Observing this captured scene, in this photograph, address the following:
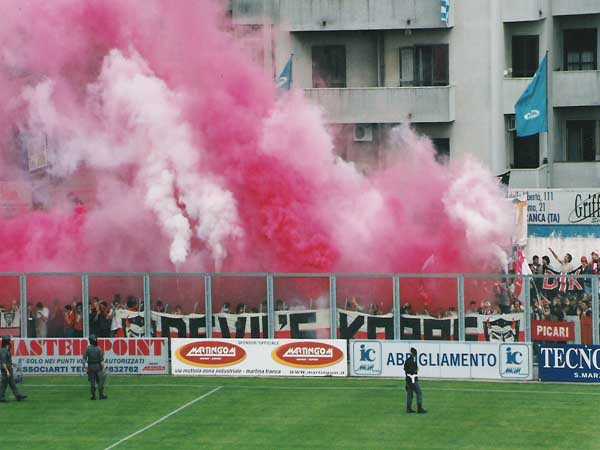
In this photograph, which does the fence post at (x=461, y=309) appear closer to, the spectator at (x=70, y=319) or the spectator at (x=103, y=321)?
the spectator at (x=103, y=321)

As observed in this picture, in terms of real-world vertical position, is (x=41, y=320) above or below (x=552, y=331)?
above

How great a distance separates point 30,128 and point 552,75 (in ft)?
64.7

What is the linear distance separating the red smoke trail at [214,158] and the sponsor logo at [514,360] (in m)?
4.59

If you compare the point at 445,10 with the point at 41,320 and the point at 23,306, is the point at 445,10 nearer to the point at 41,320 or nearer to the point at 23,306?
the point at 41,320

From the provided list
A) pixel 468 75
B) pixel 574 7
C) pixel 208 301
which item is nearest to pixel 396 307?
pixel 208 301

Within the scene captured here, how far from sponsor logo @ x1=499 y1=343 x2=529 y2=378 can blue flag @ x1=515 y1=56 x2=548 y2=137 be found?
14.4m

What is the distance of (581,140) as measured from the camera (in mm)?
55406

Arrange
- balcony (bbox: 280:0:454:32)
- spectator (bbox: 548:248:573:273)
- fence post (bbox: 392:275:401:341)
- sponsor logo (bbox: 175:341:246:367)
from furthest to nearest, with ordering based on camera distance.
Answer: balcony (bbox: 280:0:454:32) < spectator (bbox: 548:248:573:273) < sponsor logo (bbox: 175:341:246:367) < fence post (bbox: 392:275:401:341)

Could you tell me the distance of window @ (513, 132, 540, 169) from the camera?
54469 mm

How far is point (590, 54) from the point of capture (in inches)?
2174

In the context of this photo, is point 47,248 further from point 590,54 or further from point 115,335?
point 590,54

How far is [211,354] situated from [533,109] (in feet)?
55.5

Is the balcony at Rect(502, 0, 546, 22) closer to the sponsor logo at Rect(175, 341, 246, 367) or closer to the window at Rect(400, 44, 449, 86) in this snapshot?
the window at Rect(400, 44, 449, 86)

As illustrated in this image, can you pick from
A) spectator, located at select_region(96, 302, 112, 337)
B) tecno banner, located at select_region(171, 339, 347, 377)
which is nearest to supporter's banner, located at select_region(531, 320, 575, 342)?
tecno banner, located at select_region(171, 339, 347, 377)
